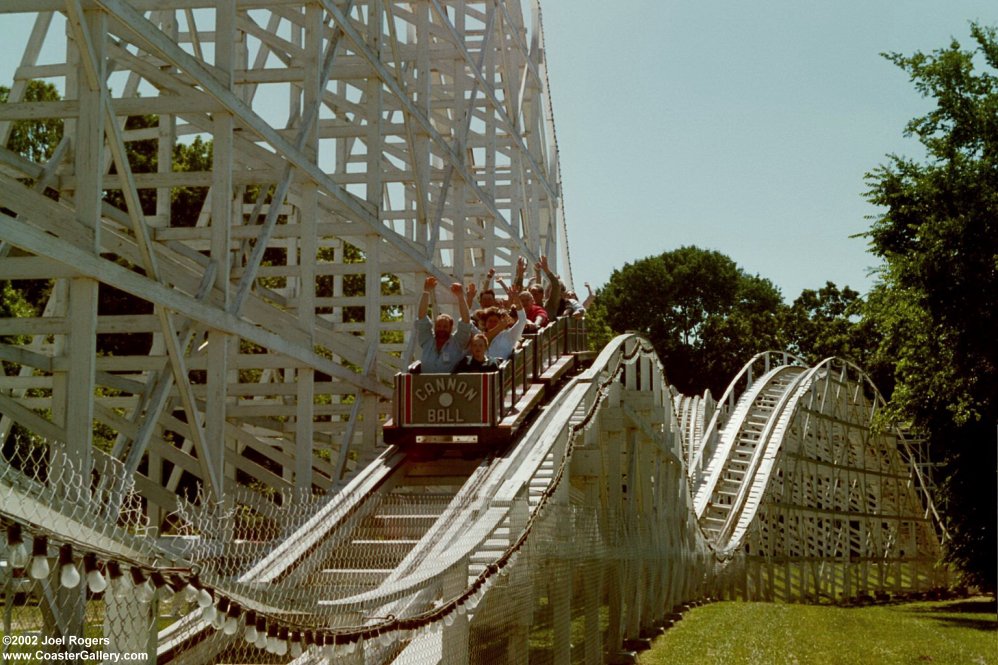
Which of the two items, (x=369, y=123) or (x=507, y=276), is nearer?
(x=369, y=123)

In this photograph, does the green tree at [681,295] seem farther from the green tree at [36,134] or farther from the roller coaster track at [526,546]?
the roller coaster track at [526,546]

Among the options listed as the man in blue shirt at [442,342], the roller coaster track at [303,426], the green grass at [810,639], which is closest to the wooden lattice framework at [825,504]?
the roller coaster track at [303,426]

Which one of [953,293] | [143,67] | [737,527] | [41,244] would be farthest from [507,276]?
[41,244]

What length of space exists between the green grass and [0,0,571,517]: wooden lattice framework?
Result: 5626 millimetres

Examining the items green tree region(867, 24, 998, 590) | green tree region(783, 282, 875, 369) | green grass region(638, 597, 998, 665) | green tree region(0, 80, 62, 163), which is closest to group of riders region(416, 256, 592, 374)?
green grass region(638, 597, 998, 665)

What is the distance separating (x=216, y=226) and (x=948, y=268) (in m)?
16.7

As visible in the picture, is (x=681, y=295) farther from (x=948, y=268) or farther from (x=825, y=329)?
(x=948, y=268)

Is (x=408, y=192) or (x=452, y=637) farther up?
(x=408, y=192)

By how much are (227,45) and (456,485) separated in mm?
6077

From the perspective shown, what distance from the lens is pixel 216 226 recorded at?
1544 cm

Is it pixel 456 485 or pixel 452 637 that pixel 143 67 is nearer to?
pixel 456 485

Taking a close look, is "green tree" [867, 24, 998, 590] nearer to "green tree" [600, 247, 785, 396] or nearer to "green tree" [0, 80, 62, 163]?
"green tree" [0, 80, 62, 163]

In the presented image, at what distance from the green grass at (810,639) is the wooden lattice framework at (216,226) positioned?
563 cm

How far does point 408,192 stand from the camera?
34.2 meters
